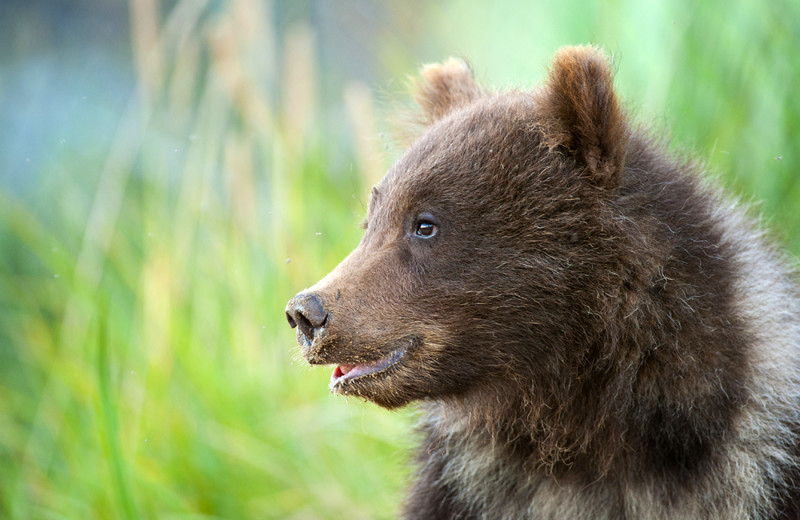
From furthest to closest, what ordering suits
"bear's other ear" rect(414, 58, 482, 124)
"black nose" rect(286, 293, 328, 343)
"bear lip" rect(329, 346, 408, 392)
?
"bear's other ear" rect(414, 58, 482, 124) < "bear lip" rect(329, 346, 408, 392) < "black nose" rect(286, 293, 328, 343)

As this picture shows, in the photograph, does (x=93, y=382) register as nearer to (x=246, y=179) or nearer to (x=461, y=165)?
(x=246, y=179)

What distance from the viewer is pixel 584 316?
2.80m

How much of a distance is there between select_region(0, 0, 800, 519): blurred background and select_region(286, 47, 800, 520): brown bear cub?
996mm

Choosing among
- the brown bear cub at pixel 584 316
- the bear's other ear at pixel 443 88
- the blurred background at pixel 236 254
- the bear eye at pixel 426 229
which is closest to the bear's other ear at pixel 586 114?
the brown bear cub at pixel 584 316

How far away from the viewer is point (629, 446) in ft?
9.24

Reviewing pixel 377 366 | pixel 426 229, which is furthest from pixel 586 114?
pixel 377 366

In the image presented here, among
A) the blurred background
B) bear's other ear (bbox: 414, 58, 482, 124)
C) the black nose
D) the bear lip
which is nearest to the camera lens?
the black nose

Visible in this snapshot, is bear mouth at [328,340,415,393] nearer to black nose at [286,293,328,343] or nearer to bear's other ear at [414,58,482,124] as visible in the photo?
black nose at [286,293,328,343]

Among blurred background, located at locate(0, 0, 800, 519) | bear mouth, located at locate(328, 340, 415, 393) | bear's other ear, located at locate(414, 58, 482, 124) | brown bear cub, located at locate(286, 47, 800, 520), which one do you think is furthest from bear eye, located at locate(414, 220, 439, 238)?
blurred background, located at locate(0, 0, 800, 519)

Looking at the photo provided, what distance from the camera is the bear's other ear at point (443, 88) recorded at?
3.53m

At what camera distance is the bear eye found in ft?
9.23

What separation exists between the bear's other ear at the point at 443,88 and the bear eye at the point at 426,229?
813mm

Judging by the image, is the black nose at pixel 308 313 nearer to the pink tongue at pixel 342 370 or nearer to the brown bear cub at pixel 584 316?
the brown bear cub at pixel 584 316

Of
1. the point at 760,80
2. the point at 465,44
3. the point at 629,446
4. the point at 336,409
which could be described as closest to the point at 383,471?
Answer: the point at 336,409
